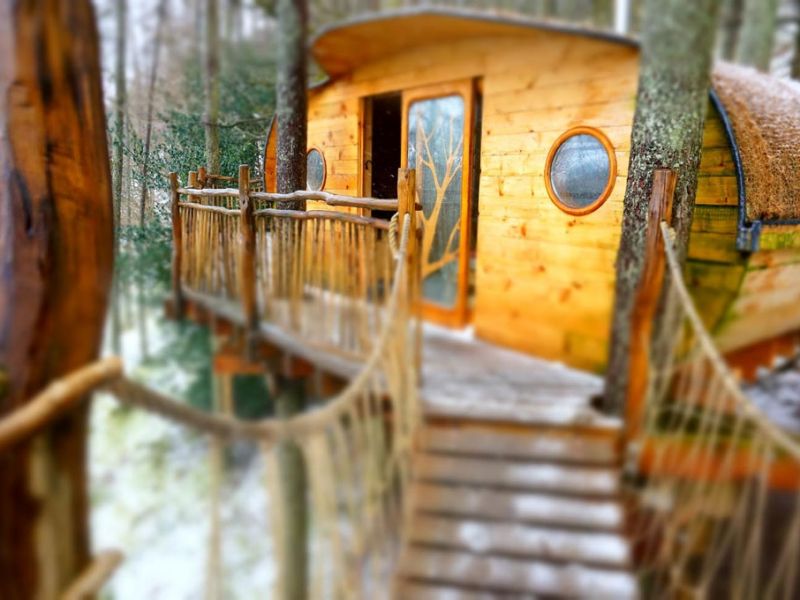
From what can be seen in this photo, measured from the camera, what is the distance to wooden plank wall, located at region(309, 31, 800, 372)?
50.0 inches

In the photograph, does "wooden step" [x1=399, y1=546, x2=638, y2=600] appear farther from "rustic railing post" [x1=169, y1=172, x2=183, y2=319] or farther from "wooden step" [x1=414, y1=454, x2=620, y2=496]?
"rustic railing post" [x1=169, y1=172, x2=183, y2=319]

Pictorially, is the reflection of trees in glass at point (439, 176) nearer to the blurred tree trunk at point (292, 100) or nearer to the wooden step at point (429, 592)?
the blurred tree trunk at point (292, 100)

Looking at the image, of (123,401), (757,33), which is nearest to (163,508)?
(123,401)

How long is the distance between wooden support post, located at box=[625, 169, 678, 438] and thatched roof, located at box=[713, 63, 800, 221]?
37 cm

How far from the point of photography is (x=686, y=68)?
1012 millimetres

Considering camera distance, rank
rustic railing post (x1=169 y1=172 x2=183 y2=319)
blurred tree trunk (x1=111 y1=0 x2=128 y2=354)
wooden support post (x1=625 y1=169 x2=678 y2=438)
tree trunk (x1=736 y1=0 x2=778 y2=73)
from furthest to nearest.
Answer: tree trunk (x1=736 y1=0 x2=778 y2=73) → wooden support post (x1=625 y1=169 x2=678 y2=438) → rustic railing post (x1=169 y1=172 x2=183 y2=319) → blurred tree trunk (x1=111 y1=0 x2=128 y2=354)

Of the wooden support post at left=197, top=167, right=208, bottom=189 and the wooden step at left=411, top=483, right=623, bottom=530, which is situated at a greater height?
the wooden support post at left=197, top=167, right=208, bottom=189

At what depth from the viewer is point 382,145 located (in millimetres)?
1252

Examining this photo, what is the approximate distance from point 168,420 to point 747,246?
1.36 meters

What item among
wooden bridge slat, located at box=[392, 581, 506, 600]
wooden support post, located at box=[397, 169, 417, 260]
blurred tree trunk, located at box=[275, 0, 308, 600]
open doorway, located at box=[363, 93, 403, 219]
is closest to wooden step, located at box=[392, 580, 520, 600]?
wooden bridge slat, located at box=[392, 581, 506, 600]

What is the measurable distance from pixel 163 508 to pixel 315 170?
0.82 m

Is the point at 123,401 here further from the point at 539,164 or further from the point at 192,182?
the point at 539,164

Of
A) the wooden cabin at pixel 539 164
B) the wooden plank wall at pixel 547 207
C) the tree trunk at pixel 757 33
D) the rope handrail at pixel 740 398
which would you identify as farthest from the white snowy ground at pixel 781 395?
the tree trunk at pixel 757 33

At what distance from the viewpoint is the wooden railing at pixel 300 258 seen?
97 centimetres
